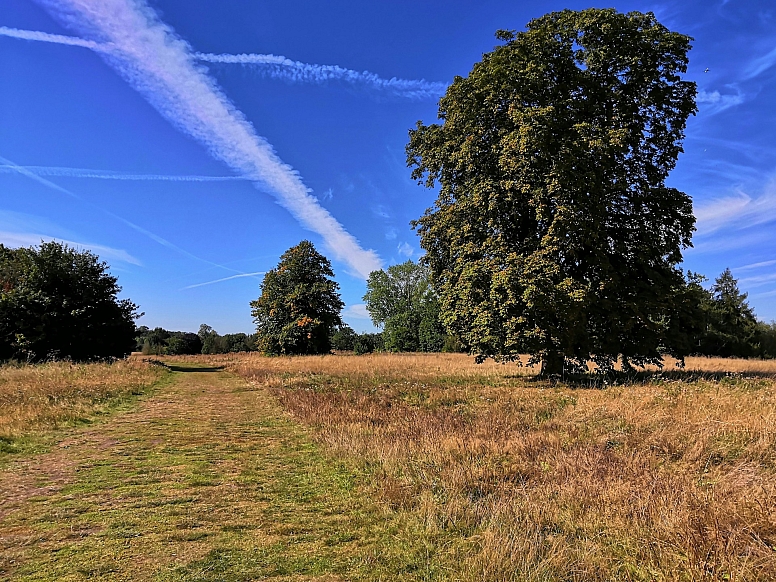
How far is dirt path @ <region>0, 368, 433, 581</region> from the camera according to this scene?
11.8 ft

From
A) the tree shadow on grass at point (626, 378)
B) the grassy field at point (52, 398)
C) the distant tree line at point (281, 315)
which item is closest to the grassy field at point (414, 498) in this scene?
the grassy field at point (52, 398)

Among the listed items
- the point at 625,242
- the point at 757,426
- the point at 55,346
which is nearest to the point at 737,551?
the point at 757,426

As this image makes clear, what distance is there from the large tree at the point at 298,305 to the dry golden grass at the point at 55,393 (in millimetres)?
24008

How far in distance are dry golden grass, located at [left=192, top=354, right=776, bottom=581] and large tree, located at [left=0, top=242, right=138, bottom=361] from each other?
26833mm

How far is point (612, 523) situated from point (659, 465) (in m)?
2.40

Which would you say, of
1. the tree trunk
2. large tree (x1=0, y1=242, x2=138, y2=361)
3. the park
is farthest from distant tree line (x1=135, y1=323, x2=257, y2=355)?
the tree trunk

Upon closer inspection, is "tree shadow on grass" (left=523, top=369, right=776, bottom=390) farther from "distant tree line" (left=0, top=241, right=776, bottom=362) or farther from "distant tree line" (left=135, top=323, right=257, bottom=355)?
"distant tree line" (left=135, top=323, right=257, bottom=355)

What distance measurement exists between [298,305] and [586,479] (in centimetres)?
4275

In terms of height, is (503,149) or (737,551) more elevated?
(503,149)

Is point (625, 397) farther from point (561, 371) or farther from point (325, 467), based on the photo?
point (325, 467)

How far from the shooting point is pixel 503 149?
15555mm

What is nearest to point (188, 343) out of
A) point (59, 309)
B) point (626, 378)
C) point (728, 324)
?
point (59, 309)

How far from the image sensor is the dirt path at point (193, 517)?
3.58m

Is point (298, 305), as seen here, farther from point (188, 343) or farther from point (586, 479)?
point (586, 479)
